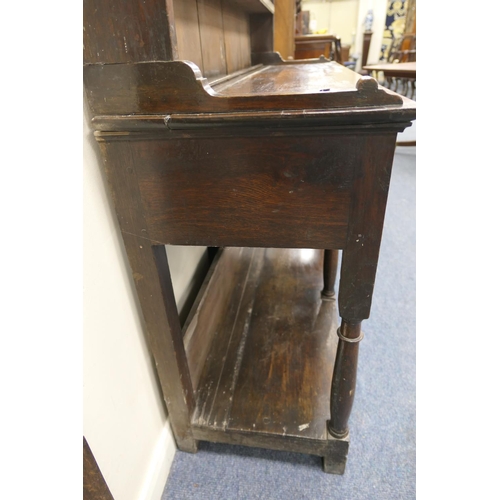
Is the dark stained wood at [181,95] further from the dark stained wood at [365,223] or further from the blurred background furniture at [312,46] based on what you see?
the blurred background furniture at [312,46]

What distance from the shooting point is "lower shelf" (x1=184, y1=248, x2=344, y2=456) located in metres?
0.77

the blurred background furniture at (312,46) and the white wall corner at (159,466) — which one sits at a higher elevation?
the blurred background furniture at (312,46)

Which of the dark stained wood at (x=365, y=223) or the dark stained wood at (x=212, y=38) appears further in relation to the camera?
the dark stained wood at (x=212, y=38)

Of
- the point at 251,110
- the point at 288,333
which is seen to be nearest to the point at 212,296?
the point at 288,333

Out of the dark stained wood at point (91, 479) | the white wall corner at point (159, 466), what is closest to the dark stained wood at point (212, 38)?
the dark stained wood at point (91, 479)

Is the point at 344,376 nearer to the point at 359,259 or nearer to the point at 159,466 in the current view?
the point at 359,259

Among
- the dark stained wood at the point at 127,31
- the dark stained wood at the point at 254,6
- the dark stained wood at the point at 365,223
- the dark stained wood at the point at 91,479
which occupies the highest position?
the dark stained wood at the point at 254,6

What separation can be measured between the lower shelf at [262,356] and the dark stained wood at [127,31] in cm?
59

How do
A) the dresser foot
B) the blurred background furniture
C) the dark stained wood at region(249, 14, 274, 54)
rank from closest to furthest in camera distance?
the dresser foot → the dark stained wood at region(249, 14, 274, 54) → the blurred background furniture

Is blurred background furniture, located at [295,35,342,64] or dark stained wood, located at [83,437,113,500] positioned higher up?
blurred background furniture, located at [295,35,342,64]

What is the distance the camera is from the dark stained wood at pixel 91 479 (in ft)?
1.47

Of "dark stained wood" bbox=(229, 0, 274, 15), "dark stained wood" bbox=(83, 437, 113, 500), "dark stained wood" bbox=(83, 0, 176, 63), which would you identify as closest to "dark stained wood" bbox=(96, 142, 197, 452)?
"dark stained wood" bbox=(83, 0, 176, 63)

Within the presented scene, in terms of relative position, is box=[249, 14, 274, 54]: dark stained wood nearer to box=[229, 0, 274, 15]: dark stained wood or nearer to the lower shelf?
box=[229, 0, 274, 15]: dark stained wood
